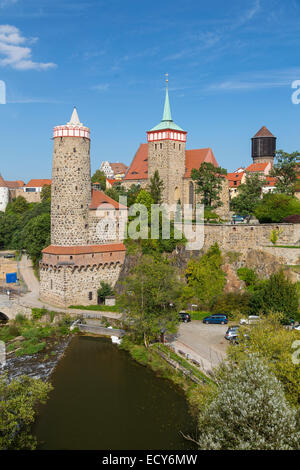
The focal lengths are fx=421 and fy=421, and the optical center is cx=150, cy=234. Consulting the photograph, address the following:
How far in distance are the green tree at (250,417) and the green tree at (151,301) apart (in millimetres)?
11364

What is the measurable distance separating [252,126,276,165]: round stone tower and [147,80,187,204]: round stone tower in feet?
125

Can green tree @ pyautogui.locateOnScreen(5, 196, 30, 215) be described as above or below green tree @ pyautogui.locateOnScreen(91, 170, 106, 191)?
below

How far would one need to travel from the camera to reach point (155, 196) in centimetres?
4503

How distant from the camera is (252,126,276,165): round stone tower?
8162 centimetres

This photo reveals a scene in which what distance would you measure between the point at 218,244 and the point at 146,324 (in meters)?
13.2

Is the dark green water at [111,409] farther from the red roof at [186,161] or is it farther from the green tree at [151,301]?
the red roof at [186,161]

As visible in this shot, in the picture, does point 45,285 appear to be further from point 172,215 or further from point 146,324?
point 172,215

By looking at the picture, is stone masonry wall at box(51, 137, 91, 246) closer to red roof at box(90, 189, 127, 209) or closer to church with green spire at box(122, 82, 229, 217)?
red roof at box(90, 189, 127, 209)

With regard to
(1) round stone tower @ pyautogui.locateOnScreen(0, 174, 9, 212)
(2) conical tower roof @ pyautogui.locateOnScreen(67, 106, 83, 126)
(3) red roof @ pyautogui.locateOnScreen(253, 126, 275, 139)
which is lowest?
(1) round stone tower @ pyautogui.locateOnScreen(0, 174, 9, 212)

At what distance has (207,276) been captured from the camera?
33.4 m

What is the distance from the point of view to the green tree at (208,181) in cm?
4366

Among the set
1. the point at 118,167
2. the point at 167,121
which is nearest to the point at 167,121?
the point at 167,121

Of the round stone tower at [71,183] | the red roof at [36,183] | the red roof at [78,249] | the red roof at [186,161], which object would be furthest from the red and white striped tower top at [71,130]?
the red roof at [36,183]

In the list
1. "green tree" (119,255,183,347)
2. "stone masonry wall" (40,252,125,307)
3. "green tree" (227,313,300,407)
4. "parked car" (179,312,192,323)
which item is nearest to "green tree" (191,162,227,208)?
"stone masonry wall" (40,252,125,307)
